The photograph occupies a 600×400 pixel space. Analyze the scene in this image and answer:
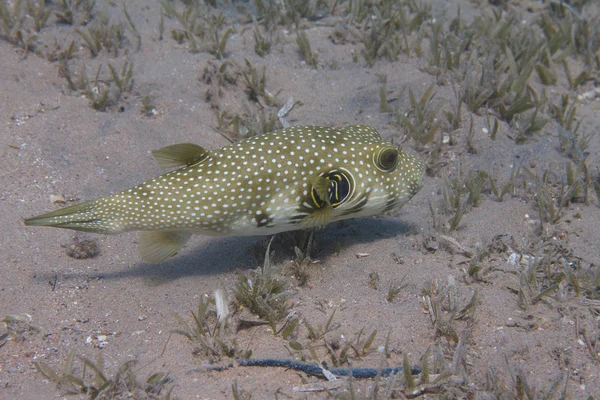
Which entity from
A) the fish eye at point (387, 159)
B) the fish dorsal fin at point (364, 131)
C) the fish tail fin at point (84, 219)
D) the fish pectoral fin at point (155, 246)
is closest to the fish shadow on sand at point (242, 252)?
the fish pectoral fin at point (155, 246)

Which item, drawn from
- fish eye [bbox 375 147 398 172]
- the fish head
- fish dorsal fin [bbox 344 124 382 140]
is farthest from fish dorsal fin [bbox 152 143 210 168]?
fish eye [bbox 375 147 398 172]

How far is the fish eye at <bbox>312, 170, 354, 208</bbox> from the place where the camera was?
3350 millimetres

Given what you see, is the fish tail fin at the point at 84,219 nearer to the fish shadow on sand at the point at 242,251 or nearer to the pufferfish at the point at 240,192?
the pufferfish at the point at 240,192

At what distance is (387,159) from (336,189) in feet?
1.73

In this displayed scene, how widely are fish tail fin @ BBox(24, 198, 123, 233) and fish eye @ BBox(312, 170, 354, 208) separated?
5.17 ft

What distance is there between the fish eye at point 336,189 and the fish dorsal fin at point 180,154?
3.17 feet

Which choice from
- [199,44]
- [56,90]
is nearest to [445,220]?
[199,44]

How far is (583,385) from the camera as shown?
2.77 meters

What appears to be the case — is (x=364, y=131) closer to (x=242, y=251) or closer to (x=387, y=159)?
(x=387, y=159)

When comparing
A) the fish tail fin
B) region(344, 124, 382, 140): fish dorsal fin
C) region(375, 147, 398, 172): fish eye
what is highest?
region(344, 124, 382, 140): fish dorsal fin

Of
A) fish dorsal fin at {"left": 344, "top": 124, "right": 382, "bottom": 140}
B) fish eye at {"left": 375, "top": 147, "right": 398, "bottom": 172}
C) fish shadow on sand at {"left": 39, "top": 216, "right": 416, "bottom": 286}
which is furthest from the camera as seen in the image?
fish shadow on sand at {"left": 39, "top": 216, "right": 416, "bottom": 286}

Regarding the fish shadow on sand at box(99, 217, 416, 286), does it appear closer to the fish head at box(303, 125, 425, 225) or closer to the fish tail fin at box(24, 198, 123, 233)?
the fish head at box(303, 125, 425, 225)

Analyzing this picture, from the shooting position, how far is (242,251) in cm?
418

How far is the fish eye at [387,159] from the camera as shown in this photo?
3486 mm
